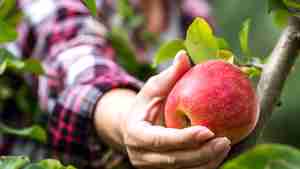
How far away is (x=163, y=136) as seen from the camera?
0.74 meters

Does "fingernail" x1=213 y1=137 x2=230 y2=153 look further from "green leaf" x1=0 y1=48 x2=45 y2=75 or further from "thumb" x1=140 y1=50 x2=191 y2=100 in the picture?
"green leaf" x1=0 y1=48 x2=45 y2=75

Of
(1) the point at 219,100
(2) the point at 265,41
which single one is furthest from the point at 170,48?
(2) the point at 265,41

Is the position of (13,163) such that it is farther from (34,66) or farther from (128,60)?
(128,60)

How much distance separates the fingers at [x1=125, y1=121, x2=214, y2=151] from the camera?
2.29 ft

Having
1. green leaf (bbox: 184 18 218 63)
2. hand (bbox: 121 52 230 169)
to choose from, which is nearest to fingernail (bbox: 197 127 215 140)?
hand (bbox: 121 52 230 169)

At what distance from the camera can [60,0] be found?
4.85 ft

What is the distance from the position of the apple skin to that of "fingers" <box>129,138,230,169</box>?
0.04ft

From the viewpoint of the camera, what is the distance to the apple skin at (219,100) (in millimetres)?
696

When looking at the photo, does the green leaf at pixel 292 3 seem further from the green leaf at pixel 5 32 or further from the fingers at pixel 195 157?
the green leaf at pixel 5 32

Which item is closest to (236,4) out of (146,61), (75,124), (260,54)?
(260,54)

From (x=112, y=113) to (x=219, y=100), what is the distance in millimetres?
391

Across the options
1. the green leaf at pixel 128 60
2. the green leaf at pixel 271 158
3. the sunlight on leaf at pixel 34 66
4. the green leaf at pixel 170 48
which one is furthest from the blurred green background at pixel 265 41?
the green leaf at pixel 271 158

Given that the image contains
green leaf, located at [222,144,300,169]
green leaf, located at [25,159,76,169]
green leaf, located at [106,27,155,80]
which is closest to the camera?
green leaf, located at [222,144,300,169]

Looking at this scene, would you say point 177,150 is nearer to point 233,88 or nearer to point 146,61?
point 233,88
